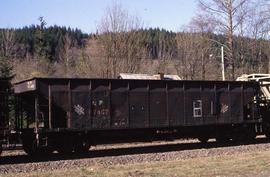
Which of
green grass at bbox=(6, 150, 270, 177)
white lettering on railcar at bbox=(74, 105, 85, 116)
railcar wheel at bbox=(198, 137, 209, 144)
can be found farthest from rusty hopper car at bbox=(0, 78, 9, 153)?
railcar wheel at bbox=(198, 137, 209, 144)

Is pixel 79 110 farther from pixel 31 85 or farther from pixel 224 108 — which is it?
pixel 224 108

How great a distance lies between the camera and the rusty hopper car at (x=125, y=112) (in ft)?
61.8

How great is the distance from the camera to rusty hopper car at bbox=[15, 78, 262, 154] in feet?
61.8

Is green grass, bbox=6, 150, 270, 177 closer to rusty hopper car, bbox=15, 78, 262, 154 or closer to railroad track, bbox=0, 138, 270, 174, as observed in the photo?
railroad track, bbox=0, 138, 270, 174

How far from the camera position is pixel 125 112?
20453 mm

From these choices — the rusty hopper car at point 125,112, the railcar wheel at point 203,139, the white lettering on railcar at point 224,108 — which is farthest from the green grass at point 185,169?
the white lettering on railcar at point 224,108

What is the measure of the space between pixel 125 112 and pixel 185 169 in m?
7.34

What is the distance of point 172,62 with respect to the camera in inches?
2537

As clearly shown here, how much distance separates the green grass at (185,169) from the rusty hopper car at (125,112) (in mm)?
4996

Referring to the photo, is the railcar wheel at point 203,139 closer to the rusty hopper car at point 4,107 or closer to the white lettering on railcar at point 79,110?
the white lettering on railcar at point 79,110

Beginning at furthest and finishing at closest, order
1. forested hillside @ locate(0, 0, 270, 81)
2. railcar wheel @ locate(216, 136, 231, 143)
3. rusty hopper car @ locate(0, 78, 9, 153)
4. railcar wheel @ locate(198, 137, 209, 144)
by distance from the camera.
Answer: forested hillside @ locate(0, 0, 270, 81), railcar wheel @ locate(216, 136, 231, 143), railcar wheel @ locate(198, 137, 209, 144), rusty hopper car @ locate(0, 78, 9, 153)

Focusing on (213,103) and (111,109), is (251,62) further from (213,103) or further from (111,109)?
(111,109)

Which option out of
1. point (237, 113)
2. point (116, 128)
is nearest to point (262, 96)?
point (237, 113)

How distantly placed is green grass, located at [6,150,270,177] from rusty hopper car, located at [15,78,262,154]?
5.00 metres
